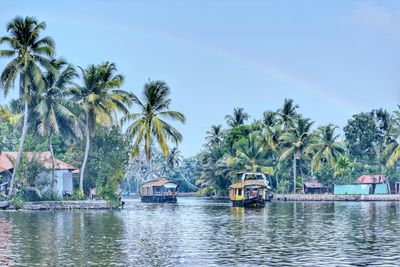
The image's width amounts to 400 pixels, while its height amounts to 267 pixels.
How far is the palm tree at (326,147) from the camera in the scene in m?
98.1

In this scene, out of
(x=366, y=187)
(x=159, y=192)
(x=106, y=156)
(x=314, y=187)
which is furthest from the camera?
(x=159, y=192)

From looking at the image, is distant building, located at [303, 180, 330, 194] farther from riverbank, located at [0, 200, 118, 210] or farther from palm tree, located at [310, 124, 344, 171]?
riverbank, located at [0, 200, 118, 210]

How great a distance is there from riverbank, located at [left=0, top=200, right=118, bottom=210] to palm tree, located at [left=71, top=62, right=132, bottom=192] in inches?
124

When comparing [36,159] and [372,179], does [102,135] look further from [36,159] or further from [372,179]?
[372,179]

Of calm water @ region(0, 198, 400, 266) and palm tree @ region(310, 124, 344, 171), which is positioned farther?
palm tree @ region(310, 124, 344, 171)

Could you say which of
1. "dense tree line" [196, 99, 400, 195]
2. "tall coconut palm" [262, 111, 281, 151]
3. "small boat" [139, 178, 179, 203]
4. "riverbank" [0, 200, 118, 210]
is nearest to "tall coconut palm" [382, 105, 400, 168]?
"dense tree line" [196, 99, 400, 195]

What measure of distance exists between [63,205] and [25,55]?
15.0 m

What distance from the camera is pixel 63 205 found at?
205 ft

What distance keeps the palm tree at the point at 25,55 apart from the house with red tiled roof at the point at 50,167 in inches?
136

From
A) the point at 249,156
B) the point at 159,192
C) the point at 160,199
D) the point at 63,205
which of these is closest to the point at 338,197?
the point at 249,156

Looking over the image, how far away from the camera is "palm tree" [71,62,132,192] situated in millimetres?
66125

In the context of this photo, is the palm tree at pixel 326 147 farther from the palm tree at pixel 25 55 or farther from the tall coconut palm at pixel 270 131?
the palm tree at pixel 25 55

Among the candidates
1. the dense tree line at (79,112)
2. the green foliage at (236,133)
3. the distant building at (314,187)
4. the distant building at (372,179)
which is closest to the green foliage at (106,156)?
the dense tree line at (79,112)

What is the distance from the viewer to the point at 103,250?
26.9m
